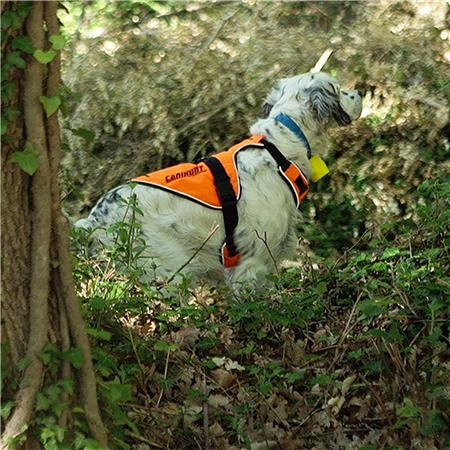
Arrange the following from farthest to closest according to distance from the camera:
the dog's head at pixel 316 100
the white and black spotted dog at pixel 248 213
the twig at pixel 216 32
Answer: the twig at pixel 216 32
the dog's head at pixel 316 100
the white and black spotted dog at pixel 248 213

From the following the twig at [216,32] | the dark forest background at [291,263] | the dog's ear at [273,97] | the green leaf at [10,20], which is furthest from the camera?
the twig at [216,32]

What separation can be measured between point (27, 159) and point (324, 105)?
387cm

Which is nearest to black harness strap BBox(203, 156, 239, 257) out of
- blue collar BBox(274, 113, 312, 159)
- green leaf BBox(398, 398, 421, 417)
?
blue collar BBox(274, 113, 312, 159)

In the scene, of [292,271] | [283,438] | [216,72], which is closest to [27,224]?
[283,438]

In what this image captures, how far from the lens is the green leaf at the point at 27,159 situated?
328cm

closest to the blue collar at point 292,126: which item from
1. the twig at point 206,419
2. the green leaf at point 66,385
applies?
the twig at point 206,419

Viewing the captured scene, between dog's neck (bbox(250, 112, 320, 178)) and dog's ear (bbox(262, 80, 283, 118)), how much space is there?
0.22 metres

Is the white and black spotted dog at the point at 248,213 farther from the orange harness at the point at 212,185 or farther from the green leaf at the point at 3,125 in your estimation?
the green leaf at the point at 3,125

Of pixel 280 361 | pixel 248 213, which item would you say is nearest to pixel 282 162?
pixel 248 213

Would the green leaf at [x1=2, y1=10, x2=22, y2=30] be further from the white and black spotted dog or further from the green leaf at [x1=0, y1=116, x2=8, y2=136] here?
the white and black spotted dog

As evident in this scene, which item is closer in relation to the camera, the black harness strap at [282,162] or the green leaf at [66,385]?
the green leaf at [66,385]

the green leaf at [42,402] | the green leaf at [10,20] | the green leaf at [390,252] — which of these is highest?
the green leaf at [10,20]

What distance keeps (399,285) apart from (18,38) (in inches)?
91.9

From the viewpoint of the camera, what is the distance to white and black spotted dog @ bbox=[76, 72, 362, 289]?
6.34 metres
